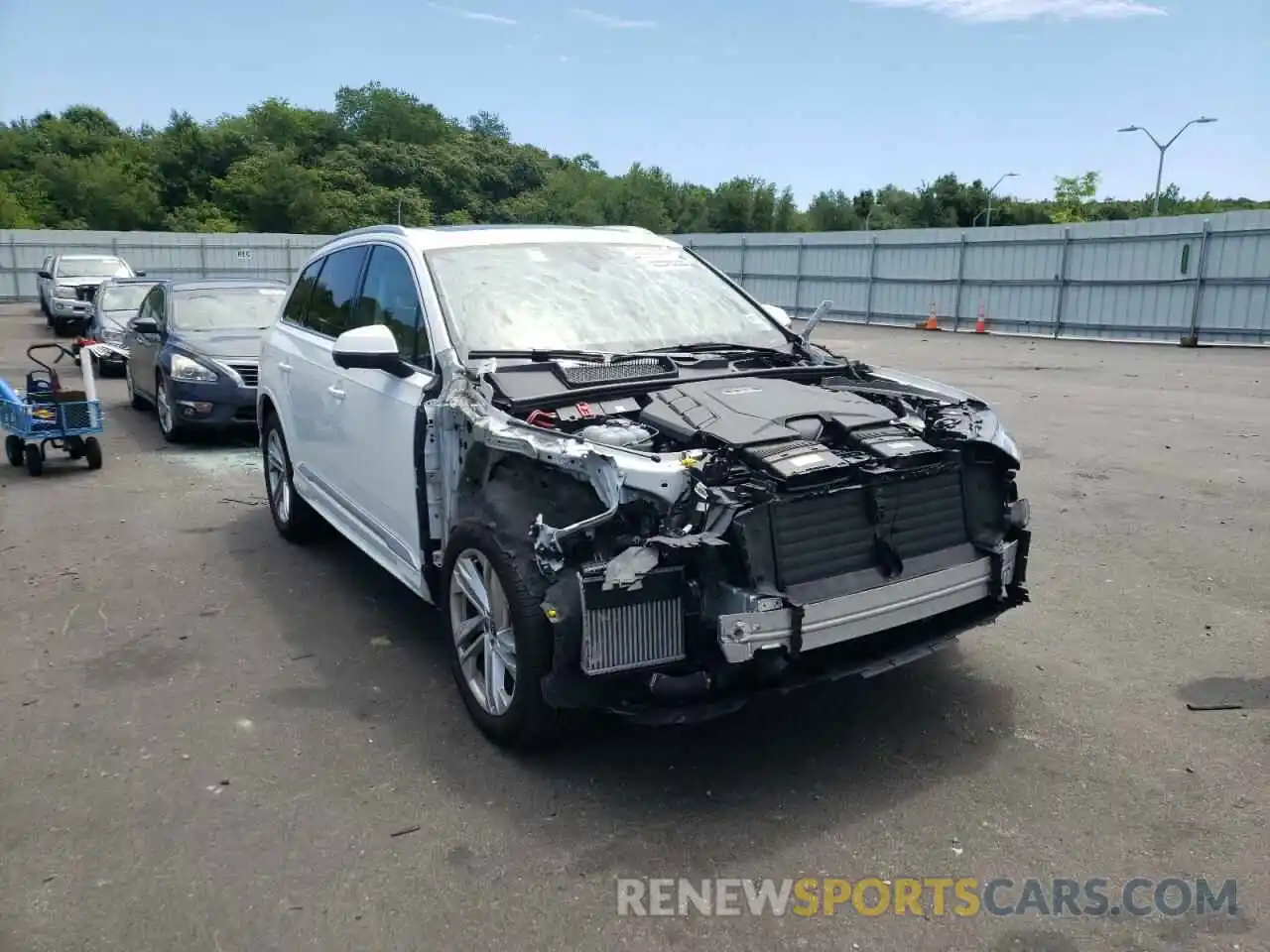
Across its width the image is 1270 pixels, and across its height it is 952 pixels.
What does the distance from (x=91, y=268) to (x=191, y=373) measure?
17.6 metres

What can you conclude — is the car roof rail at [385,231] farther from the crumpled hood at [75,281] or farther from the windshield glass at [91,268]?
the windshield glass at [91,268]

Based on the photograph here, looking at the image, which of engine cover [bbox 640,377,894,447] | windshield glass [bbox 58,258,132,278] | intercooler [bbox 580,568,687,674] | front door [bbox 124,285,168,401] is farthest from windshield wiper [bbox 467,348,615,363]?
windshield glass [bbox 58,258,132,278]

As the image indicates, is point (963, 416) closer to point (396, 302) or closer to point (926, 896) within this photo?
point (926, 896)

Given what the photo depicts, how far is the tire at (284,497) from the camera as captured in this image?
21.6ft

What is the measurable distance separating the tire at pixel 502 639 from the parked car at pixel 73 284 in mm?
21187

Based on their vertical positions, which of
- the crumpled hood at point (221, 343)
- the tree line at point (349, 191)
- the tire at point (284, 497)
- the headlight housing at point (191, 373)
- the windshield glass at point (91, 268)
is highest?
the tree line at point (349, 191)

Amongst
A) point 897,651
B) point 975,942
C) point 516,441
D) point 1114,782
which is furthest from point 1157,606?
point 516,441

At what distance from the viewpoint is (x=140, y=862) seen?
3230 millimetres

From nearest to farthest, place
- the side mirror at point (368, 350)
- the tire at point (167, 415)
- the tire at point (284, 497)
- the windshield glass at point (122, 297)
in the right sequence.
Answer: the side mirror at point (368, 350), the tire at point (284, 497), the tire at point (167, 415), the windshield glass at point (122, 297)

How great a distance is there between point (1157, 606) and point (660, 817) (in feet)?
10.6

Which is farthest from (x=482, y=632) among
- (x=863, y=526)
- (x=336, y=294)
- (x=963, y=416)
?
(x=336, y=294)

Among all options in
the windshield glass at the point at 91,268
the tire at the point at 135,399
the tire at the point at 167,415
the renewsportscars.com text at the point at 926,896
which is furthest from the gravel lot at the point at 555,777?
the windshield glass at the point at 91,268

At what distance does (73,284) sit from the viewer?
2383cm

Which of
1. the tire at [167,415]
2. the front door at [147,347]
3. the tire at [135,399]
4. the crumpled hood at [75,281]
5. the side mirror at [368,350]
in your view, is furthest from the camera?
the crumpled hood at [75,281]
